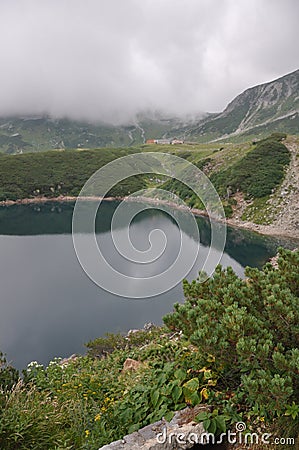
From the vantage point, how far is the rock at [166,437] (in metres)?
3.69

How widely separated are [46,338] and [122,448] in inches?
734

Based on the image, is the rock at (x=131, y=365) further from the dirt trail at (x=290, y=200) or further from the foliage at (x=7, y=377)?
Answer: the dirt trail at (x=290, y=200)

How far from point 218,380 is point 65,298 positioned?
2378cm

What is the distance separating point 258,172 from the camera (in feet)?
195

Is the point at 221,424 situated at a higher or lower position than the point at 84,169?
lower

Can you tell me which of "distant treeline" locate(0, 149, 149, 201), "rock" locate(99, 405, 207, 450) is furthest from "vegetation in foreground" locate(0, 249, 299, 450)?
"distant treeline" locate(0, 149, 149, 201)

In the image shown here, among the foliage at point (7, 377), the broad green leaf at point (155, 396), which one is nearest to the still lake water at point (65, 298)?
the foliage at point (7, 377)

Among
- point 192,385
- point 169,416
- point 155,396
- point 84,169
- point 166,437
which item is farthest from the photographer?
point 84,169

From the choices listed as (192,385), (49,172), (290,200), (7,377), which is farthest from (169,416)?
(49,172)

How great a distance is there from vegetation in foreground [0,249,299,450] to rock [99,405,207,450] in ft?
0.39

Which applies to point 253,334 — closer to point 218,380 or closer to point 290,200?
point 218,380

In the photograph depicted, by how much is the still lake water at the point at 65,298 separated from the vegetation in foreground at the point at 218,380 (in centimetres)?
424

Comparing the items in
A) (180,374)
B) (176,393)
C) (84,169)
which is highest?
(84,169)

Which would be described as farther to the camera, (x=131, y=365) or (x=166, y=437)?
(x=131, y=365)
